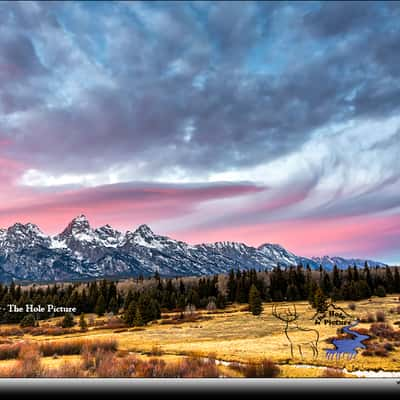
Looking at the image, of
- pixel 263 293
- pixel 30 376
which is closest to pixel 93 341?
pixel 30 376

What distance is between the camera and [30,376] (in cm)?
1755

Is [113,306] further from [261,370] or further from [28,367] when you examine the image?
[261,370]

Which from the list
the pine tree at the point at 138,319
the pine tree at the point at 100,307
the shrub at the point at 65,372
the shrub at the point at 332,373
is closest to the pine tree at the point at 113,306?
the pine tree at the point at 100,307

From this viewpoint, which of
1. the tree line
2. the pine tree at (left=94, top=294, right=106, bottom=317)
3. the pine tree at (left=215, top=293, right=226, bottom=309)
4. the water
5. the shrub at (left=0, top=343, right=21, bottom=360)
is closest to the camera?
the water

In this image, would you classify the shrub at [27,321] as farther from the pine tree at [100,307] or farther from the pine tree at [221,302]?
the pine tree at [221,302]

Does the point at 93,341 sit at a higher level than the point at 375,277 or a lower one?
lower

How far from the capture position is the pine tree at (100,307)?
66.2 metres

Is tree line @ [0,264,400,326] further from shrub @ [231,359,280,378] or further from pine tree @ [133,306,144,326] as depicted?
shrub @ [231,359,280,378]

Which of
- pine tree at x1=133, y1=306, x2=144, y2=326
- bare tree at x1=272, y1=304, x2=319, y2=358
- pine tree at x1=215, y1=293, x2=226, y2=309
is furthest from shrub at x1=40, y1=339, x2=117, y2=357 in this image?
pine tree at x1=215, y1=293, x2=226, y2=309

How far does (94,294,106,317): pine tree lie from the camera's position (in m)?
66.2

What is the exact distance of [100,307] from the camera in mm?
66500

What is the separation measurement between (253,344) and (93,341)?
1084 cm

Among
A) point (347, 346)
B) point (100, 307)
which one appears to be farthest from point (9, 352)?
point (100, 307)
